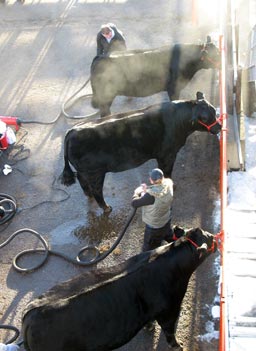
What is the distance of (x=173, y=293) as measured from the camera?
545 cm

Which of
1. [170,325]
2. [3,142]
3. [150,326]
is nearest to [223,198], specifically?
[170,325]

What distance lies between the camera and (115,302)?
199 inches

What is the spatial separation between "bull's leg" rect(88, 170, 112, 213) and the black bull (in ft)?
7.53

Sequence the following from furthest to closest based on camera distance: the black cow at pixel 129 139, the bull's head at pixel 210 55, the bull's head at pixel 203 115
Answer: the bull's head at pixel 210 55
the bull's head at pixel 203 115
the black cow at pixel 129 139

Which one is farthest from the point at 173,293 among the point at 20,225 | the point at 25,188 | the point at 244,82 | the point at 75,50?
the point at 75,50

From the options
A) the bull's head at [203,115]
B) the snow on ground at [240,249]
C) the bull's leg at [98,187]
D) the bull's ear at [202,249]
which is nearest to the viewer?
the bull's ear at [202,249]

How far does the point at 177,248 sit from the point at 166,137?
2711mm

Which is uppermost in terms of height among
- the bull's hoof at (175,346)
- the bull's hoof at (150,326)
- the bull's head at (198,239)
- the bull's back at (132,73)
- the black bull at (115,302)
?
the bull's back at (132,73)

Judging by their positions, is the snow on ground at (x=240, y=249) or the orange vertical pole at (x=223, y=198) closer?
the orange vertical pole at (x=223, y=198)

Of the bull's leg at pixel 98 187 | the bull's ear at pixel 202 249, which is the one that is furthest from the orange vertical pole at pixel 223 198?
the bull's leg at pixel 98 187

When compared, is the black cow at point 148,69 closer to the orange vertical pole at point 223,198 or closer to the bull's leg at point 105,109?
the bull's leg at point 105,109

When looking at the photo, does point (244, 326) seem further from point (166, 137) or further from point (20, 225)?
point (20, 225)

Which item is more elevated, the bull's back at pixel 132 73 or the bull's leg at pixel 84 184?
the bull's back at pixel 132 73

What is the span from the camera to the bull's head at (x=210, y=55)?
30.2ft
